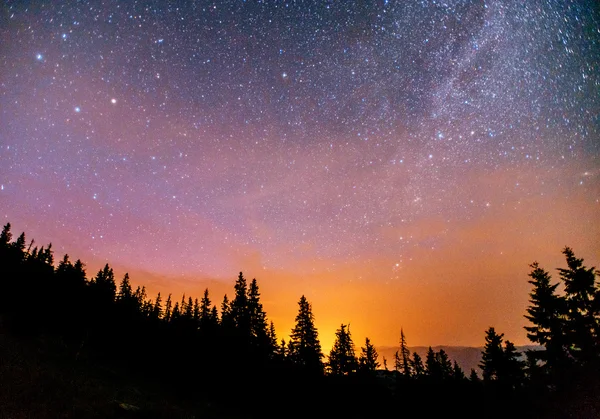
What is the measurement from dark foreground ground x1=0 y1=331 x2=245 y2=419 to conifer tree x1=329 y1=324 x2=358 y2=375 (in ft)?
81.2

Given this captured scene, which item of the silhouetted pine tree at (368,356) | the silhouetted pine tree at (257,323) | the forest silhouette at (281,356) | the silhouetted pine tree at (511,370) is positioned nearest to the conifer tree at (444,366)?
the forest silhouette at (281,356)

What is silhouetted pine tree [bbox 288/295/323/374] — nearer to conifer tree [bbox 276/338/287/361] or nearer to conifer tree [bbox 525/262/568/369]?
conifer tree [bbox 276/338/287/361]

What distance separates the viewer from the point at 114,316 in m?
49.1

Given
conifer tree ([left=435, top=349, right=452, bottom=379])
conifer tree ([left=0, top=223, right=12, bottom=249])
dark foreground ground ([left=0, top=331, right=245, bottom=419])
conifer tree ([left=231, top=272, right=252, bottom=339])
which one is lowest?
dark foreground ground ([left=0, top=331, right=245, bottom=419])

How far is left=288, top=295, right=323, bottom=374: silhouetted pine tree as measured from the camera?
4312 centimetres

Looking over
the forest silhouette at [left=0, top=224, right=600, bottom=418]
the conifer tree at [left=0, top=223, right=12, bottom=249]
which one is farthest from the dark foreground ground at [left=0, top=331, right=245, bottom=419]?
the conifer tree at [left=0, top=223, right=12, bottom=249]

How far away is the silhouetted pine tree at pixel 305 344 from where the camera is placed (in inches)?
1698

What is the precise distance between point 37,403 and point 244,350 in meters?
22.9

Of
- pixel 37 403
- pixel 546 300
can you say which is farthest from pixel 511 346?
pixel 37 403

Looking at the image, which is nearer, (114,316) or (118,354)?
(118,354)

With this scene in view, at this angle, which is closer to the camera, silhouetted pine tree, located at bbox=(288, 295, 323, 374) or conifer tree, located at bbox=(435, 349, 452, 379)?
silhouetted pine tree, located at bbox=(288, 295, 323, 374)

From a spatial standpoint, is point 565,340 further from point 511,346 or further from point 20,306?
point 20,306

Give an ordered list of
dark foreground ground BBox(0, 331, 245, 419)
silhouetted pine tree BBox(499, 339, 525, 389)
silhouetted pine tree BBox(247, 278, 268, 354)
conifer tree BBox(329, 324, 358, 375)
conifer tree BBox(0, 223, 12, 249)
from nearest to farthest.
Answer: dark foreground ground BBox(0, 331, 245, 419) → silhouetted pine tree BBox(499, 339, 525, 389) → silhouetted pine tree BBox(247, 278, 268, 354) → conifer tree BBox(329, 324, 358, 375) → conifer tree BBox(0, 223, 12, 249)

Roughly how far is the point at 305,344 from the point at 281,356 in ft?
13.8
